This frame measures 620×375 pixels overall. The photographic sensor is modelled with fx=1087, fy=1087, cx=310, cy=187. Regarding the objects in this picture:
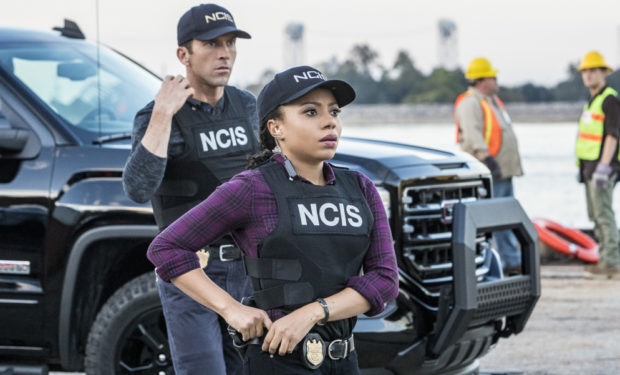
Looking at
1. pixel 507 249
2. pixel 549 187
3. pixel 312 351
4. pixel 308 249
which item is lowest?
pixel 549 187

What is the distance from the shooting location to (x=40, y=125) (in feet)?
16.0

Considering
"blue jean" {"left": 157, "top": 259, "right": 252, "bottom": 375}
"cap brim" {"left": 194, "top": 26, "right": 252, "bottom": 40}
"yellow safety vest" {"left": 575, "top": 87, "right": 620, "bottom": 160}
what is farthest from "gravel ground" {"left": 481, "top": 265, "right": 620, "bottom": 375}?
"cap brim" {"left": 194, "top": 26, "right": 252, "bottom": 40}

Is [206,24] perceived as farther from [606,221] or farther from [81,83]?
[606,221]

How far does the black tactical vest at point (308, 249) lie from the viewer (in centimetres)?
275

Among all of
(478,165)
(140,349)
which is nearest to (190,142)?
(140,349)

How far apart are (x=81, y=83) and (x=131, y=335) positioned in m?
1.28

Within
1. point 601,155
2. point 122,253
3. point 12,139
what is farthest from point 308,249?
point 601,155

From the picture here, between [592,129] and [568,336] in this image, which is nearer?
[568,336]

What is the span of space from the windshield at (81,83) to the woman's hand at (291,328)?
2.36 m

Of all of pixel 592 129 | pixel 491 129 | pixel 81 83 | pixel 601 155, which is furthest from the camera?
pixel 592 129

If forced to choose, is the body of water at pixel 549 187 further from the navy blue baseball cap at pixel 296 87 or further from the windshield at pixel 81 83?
the navy blue baseball cap at pixel 296 87

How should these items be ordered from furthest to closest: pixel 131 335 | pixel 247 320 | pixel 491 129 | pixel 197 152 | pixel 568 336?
pixel 491 129 → pixel 568 336 → pixel 131 335 → pixel 197 152 → pixel 247 320

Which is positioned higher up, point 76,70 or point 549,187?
point 76,70

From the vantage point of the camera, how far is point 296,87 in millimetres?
2799
